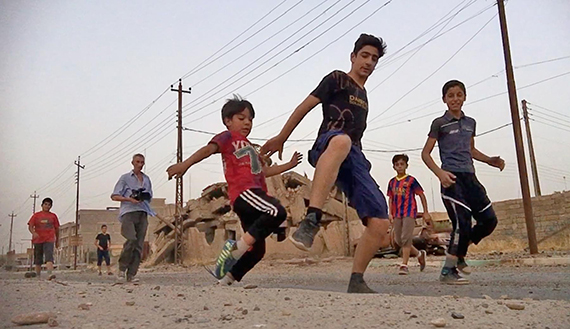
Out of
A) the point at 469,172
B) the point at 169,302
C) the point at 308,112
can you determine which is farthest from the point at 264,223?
the point at 469,172

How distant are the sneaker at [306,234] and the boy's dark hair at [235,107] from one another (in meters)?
1.61

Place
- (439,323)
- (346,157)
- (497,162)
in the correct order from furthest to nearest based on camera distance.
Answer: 1. (497,162)
2. (346,157)
3. (439,323)

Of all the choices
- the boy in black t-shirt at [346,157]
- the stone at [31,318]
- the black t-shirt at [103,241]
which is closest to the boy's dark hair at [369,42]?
the boy in black t-shirt at [346,157]

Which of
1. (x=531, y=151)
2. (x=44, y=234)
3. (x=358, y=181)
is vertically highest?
(x=531, y=151)

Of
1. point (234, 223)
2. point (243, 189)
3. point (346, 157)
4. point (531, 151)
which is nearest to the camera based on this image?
point (346, 157)

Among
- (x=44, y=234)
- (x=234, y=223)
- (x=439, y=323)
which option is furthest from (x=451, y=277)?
(x=234, y=223)

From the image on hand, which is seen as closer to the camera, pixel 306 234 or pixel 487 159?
pixel 306 234

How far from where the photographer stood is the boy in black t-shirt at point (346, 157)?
384 cm

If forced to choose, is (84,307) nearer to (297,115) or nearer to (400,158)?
(297,115)

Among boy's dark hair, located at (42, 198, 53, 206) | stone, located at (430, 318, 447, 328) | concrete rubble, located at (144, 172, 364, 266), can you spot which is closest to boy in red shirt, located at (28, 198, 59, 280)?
boy's dark hair, located at (42, 198, 53, 206)

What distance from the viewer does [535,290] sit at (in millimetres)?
4598

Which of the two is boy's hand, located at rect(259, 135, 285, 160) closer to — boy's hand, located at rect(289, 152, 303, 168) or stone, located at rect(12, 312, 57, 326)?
boy's hand, located at rect(289, 152, 303, 168)

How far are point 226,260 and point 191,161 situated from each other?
934mm

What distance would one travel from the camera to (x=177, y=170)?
437cm
